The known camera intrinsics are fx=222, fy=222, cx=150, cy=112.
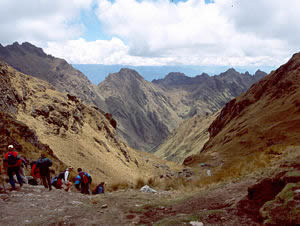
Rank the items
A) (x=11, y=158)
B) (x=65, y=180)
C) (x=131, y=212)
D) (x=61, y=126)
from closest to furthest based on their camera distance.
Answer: (x=131, y=212)
(x=11, y=158)
(x=65, y=180)
(x=61, y=126)

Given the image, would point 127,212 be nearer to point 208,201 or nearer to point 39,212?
point 208,201

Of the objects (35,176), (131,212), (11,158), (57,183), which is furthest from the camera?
(57,183)

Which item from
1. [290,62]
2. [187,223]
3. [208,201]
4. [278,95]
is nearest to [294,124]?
[278,95]

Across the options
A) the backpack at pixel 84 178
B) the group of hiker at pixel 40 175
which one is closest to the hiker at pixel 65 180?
the group of hiker at pixel 40 175

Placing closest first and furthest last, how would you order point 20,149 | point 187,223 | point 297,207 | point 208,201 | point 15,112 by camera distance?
point 297,207, point 187,223, point 208,201, point 20,149, point 15,112

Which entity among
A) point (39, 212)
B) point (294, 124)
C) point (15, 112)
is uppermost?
point (15, 112)

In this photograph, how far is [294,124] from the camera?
30203 millimetres

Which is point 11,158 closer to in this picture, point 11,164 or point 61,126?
point 11,164

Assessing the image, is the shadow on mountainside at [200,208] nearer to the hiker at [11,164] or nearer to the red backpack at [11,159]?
the hiker at [11,164]

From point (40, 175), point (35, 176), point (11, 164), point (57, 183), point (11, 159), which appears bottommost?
point (57, 183)

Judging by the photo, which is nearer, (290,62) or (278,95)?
(278,95)

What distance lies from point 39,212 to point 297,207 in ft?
26.6

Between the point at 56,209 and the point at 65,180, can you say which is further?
the point at 65,180

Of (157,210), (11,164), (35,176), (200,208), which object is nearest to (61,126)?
(35,176)
